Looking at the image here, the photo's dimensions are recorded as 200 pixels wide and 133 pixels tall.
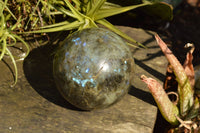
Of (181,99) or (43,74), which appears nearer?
(181,99)

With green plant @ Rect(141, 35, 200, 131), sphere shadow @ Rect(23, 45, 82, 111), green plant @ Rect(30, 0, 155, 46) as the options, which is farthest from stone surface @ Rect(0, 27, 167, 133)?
green plant @ Rect(30, 0, 155, 46)

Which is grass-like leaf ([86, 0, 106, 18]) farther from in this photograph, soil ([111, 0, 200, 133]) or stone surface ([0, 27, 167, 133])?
soil ([111, 0, 200, 133])

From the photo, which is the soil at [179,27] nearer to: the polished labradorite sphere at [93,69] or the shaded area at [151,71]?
the shaded area at [151,71]

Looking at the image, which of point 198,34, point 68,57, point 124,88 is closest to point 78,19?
point 68,57

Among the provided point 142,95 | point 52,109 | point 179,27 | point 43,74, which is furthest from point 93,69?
point 179,27

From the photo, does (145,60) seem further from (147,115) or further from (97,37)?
(97,37)

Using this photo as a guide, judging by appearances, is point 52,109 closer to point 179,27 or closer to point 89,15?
point 89,15
